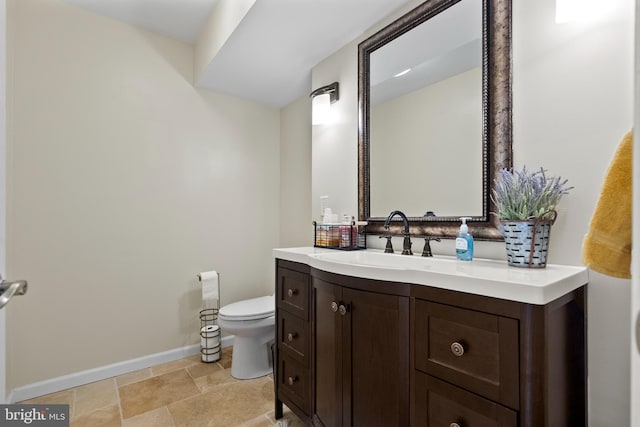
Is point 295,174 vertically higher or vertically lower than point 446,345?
higher

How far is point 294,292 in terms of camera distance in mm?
1546

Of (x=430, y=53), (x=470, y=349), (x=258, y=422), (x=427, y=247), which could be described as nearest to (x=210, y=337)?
(x=258, y=422)

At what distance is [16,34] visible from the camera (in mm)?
1850

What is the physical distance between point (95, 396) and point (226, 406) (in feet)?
2.86

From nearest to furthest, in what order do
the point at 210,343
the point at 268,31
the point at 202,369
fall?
the point at 268,31, the point at 202,369, the point at 210,343

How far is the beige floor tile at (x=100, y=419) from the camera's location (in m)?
1.65

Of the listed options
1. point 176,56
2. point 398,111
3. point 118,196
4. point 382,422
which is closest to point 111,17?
point 176,56

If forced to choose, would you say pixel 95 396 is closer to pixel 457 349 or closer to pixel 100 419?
pixel 100 419

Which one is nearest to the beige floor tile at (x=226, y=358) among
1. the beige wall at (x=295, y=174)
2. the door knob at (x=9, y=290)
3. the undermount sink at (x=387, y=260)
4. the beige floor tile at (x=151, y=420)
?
the beige floor tile at (x=151, y=420)

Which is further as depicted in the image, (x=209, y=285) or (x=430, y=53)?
(x=209, y=285)

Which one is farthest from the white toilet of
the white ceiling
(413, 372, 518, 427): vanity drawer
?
the white ceiling

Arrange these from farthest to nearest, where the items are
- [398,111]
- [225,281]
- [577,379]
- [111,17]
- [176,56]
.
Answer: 1. [225,281]
2. [176,56]
3. [111,17]
4. [398,111]
5. [577,379]

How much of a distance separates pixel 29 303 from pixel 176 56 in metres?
2.05

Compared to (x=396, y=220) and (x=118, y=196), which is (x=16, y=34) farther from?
(x=396, y=220)
